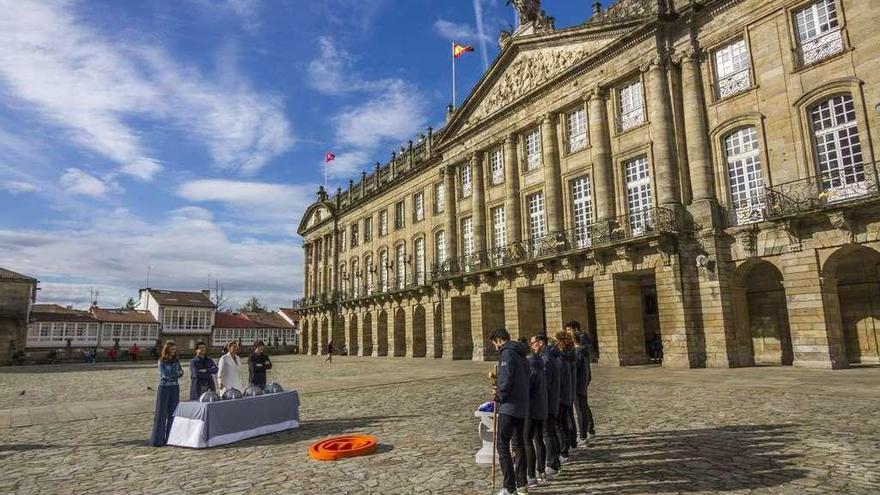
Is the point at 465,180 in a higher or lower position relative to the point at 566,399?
higher

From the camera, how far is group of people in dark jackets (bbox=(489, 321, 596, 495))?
5684 millimetres

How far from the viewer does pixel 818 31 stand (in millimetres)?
17797

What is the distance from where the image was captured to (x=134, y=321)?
61.9 m

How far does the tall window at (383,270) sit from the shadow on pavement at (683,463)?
3573 cm

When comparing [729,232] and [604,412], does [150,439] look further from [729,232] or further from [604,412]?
[729,232]

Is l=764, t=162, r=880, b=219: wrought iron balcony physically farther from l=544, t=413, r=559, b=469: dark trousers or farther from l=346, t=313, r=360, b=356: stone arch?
l=346, t=313, r=360, b=356: stone arch

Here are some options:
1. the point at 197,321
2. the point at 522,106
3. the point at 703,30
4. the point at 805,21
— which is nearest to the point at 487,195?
the point at 522,106

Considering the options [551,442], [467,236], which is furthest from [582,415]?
[467,236]

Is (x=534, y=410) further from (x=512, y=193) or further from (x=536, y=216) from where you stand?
(x=512, y=193)

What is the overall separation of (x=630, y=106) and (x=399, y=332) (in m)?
24.2

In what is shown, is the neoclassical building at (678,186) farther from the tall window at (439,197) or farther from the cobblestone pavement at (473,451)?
the cobblestone pavement at (473,451)

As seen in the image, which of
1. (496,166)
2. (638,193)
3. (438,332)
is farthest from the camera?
(438,332)

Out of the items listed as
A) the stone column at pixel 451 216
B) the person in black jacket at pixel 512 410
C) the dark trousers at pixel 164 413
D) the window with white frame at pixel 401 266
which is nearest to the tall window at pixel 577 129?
the stone column at pixel 451 216

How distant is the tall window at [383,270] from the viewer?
1705 inches
